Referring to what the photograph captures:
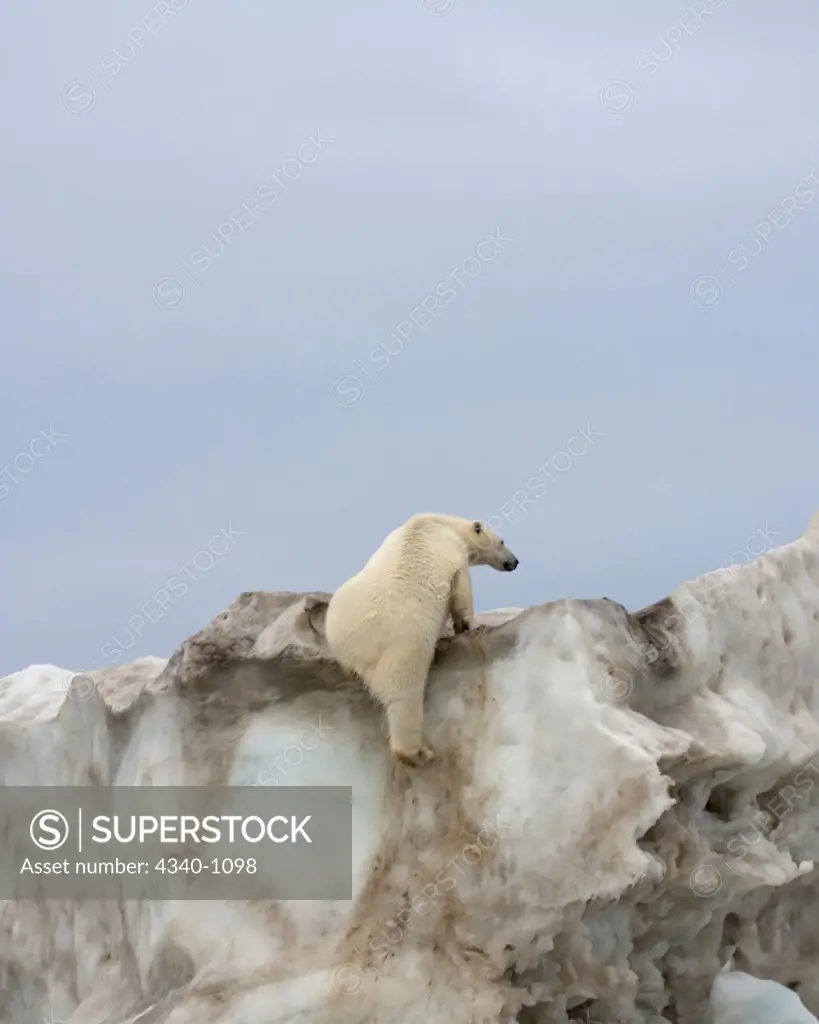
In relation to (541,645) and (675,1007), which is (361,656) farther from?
(675,1007)

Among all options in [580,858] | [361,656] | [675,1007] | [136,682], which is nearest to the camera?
[580,858]

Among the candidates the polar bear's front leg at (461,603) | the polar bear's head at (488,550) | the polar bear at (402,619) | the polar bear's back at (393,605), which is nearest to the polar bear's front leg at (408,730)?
the polar bear at (402,619)

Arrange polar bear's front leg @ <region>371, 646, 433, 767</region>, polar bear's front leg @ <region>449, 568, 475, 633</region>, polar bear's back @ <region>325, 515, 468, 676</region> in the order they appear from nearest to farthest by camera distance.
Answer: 1. polar bear's front leg @ <region>371, 646, 433, 767</region>
2. polar bear's back @ <region>325, 515, 468, 676</region>
3. polar bear's front leg @ <region>449, 568, 475, 633</region>

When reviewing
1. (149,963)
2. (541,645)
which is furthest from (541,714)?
(149,963)

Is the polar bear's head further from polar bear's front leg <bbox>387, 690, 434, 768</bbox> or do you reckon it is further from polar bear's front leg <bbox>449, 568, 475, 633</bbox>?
polar bear's front leg <bbox>387, 690, 434, 768</bbox>

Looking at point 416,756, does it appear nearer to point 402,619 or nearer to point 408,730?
point 408,730

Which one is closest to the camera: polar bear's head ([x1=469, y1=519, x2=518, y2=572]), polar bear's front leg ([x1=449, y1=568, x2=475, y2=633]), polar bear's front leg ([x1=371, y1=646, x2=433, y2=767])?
polar bear's front leg ([x1=371, y1=646, x2=433, y2=767])

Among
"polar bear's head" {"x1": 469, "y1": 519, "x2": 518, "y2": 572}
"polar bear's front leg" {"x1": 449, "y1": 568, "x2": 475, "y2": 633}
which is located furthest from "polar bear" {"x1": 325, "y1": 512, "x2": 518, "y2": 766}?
"polar bear's head" {"x1": 469, "y1": 519, "x2": 518, "y2": 572}

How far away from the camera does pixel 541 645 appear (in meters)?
7.27

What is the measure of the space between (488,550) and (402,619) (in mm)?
2000

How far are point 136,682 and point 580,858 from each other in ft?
12.0

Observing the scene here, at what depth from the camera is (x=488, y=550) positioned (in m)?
9.33

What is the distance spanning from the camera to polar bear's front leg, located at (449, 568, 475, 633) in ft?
26.2

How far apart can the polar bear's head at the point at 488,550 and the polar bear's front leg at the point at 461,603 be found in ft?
3.53
